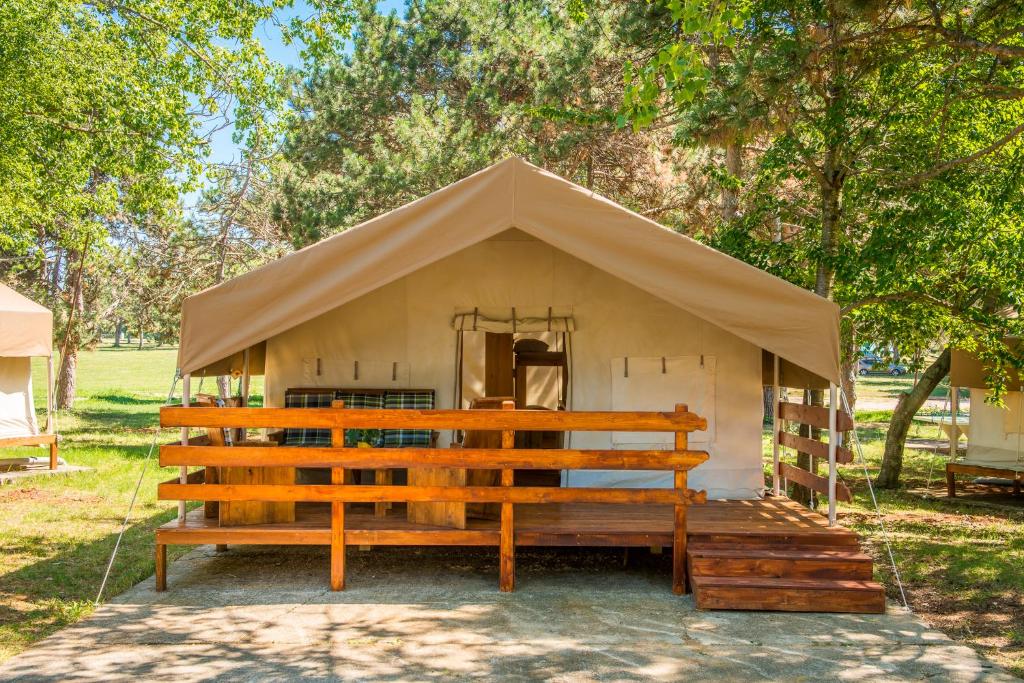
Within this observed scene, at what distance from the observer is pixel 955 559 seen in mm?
7805

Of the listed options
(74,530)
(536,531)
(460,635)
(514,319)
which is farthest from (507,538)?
(74,530)

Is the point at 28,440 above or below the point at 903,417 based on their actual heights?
below

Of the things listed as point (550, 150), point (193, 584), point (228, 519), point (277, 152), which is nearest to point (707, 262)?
point (228, 519)

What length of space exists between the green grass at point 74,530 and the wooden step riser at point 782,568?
3854mm

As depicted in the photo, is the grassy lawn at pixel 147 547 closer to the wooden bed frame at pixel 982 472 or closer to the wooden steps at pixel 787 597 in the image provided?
the wooden bed frame at pixel 982 472

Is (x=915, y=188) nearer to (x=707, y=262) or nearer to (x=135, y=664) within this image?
(x=707, y=262)

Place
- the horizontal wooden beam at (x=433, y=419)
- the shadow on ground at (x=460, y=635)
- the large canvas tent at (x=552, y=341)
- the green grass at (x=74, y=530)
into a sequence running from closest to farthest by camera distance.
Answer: the shadow on ground at (x=460, y=635), the green grass at (x=74, y=530), the horizontal wooden beam at (x=433, y=419), the large canvas tent at (x=552, y=341)

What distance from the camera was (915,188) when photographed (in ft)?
29.4

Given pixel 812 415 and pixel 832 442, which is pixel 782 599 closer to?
pixel 832 442

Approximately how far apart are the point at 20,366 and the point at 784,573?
1083 centimetres

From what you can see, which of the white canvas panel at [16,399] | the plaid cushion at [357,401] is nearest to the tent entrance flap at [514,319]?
the plaid cushion at [357,401]

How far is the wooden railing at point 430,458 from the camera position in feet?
20.3

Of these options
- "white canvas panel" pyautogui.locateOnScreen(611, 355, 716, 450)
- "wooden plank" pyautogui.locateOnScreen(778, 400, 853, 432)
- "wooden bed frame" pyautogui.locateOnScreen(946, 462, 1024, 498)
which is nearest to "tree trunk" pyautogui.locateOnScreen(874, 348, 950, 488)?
"wooden bed frame" pyautogui.locateOnScreen(946, 462, 1024, 498)

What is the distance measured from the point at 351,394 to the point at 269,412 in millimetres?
2117
